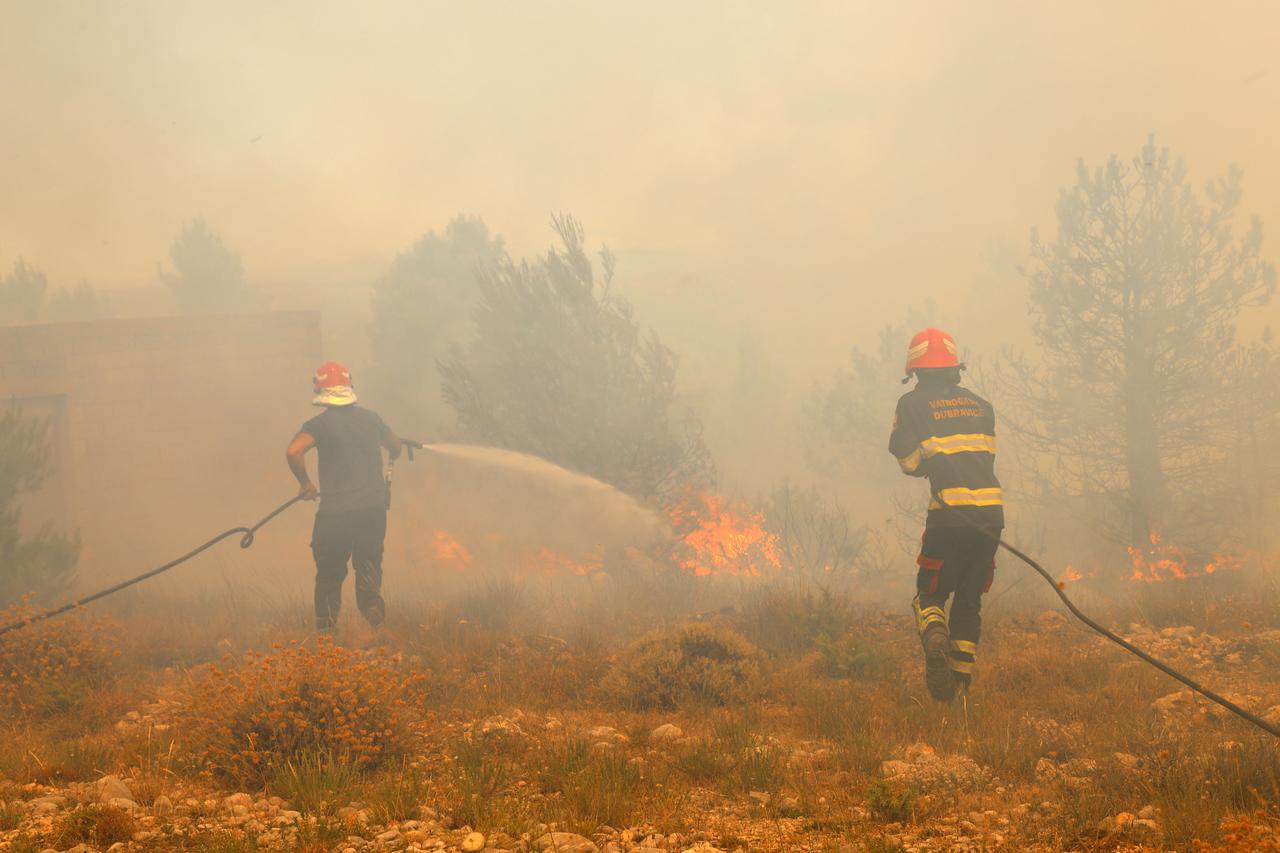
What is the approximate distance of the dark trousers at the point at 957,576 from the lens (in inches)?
215

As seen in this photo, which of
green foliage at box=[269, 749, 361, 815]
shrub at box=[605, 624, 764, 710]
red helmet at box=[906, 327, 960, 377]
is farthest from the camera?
red helmet at box=[906, 327, 960, 377]

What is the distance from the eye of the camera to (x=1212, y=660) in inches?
243

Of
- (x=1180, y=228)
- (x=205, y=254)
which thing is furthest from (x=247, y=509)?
(x=205, y=254)

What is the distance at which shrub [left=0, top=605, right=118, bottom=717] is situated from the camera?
539 centimetres

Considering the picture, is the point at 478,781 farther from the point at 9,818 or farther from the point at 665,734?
the point at 9,818

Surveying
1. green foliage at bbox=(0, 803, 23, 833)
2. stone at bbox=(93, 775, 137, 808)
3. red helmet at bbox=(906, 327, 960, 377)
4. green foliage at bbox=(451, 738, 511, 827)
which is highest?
red helmet at bbox=(906, 327, 960, 377)

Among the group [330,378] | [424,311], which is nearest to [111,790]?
[330,378]

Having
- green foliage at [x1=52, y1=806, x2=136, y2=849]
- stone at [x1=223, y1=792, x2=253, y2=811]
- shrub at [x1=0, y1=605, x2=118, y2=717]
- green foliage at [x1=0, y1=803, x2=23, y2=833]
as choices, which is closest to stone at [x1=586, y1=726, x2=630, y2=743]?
stone at [x1=223, y1=792, x2=253, y2=811]

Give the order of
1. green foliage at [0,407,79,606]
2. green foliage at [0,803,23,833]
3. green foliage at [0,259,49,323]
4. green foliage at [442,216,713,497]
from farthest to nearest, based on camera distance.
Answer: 1. green foliage at [0,259,49,323]
2. green foliage at [442,216,713,497]
3. green foliage at [0,407,79,606]
4. green foliage at [0,803,23,833]

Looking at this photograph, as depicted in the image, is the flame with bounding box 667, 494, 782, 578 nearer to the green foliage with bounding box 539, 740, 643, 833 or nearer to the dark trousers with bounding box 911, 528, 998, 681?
the dark trousers with bounding box 911, 528, 998, 681

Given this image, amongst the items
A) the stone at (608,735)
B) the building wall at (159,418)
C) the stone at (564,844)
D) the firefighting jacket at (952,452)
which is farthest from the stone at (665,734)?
the building wall at (159,418)

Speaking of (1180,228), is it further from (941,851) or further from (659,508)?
(941,851)

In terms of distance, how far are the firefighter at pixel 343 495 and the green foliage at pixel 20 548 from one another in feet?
16.6

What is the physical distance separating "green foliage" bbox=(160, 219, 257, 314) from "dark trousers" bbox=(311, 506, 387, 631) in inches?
1338
